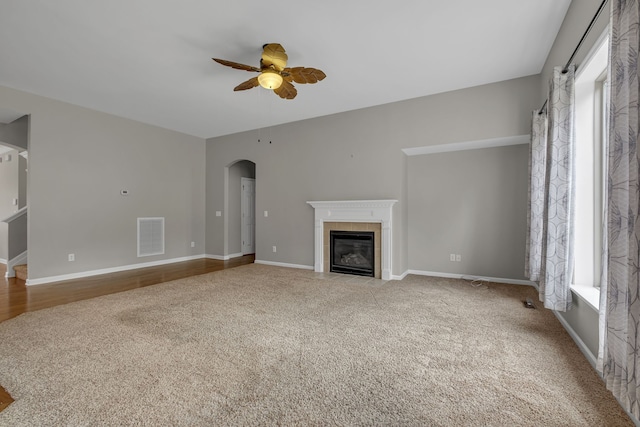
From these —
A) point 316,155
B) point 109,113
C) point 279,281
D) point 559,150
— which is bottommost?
point 279,281

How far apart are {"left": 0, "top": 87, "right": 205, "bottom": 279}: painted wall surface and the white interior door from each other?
124 centimetres

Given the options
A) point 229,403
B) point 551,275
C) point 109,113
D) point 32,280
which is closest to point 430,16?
point 551,275

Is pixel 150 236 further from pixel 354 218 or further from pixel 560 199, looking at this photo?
pixel 560 199

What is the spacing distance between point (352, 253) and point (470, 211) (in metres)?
2.07

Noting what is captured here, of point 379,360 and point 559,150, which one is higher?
point 559,150

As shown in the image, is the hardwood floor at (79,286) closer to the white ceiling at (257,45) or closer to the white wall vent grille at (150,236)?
the white wall vent grille at (150,236)

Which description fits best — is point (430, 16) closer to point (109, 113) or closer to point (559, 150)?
point (559, 150)

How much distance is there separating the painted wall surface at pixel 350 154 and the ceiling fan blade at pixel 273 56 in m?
2.29

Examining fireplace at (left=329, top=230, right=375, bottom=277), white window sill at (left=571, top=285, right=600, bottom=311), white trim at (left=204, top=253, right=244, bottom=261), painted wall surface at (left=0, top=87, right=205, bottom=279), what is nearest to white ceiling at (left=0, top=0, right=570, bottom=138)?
painted wall surface at (left=0, top=87, right=205, bottom=279)

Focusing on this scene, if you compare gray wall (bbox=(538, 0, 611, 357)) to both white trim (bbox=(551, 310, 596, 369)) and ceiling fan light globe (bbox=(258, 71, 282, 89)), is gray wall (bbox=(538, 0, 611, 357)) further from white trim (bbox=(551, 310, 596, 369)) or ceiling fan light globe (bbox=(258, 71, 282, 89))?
ceiling fan light globe (bbox=(258, 71, 282, 89))

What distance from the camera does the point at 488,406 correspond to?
165 centimetres

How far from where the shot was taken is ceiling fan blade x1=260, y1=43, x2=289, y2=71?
3108 mm

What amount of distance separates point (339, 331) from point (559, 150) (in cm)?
248

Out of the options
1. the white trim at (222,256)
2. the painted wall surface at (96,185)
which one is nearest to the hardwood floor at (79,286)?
the painted wall surface at (96,185)
